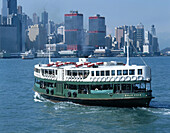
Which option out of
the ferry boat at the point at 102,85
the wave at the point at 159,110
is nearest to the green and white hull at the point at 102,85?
the ferry boat at the point at 102,85

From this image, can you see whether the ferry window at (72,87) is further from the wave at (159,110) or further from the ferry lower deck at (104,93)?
the wave at (159,110)

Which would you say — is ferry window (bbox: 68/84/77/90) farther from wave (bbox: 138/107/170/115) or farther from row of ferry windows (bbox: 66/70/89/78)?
wave (bbox: 138/107/170/115)

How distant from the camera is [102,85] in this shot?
125 ft

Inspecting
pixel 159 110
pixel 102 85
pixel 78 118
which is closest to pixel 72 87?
pixel 102 85

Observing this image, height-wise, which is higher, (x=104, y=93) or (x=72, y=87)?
(x=72, y=87)

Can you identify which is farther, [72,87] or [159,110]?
[72,87]

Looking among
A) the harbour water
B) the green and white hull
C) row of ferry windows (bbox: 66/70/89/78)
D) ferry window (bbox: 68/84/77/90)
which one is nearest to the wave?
the harbour water

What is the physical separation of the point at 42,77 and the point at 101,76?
8.85 meters

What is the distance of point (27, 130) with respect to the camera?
3144cm

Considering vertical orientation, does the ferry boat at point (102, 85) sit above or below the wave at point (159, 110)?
above

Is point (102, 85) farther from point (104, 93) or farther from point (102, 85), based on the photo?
point (104, 93)

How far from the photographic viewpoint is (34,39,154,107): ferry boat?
36.5 meters

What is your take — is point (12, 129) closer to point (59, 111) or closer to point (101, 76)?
point (59, 111)

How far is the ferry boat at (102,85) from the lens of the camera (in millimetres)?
36531
